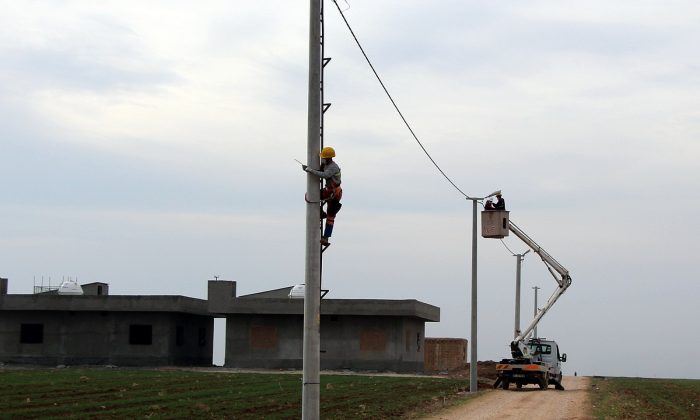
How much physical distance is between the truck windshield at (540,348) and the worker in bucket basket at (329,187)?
111ft

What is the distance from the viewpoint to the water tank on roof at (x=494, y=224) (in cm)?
4406

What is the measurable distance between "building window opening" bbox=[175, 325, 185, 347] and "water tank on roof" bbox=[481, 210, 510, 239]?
29910 mm

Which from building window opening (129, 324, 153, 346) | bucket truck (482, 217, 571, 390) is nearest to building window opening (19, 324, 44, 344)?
building window opening (129, 324, 153, 346)

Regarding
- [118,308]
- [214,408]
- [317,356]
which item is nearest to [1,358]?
[118,308]

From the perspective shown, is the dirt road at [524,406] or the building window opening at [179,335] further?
the building window opening at [179,335]

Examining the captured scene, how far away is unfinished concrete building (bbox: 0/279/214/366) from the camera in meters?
64.9

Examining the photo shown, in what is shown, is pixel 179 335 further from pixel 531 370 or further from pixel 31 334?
pixel 531 370

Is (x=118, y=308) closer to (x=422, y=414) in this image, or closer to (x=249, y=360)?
(x=249, y=360)

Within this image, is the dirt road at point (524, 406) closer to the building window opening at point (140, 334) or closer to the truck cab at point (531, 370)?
the truck cab at point (531, 370)

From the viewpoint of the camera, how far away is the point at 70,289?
2692 inches

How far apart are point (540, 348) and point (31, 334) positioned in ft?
116

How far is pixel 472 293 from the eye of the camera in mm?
43594

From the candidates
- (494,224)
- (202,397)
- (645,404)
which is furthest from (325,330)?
(645,404)

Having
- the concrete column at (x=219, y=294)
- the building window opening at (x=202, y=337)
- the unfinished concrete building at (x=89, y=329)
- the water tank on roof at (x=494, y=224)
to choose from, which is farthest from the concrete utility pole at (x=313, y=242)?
the building window opening at (x=202, y=337)
